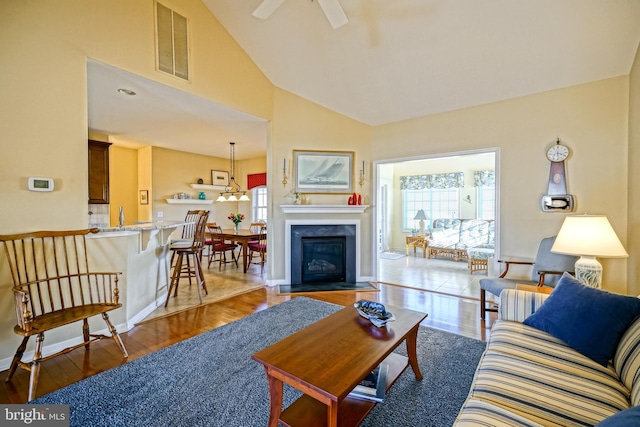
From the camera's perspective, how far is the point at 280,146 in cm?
434

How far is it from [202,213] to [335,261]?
2229 mm

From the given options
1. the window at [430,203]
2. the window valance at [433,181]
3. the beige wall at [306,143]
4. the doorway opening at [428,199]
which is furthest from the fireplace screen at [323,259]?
the window valance at [433,181]

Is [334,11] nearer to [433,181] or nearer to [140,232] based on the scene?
[140,232]

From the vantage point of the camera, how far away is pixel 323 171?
4465 mm

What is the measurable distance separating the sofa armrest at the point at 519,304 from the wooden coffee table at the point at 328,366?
747 millimetres

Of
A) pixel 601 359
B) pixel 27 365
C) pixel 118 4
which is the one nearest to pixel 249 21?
pixel 118 4

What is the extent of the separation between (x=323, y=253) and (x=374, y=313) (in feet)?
8.79

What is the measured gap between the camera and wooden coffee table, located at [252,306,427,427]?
122 cm

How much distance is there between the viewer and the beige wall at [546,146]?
2.86 metres

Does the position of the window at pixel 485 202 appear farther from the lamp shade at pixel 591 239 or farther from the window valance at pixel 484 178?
the lamp shade at pixel 591 239

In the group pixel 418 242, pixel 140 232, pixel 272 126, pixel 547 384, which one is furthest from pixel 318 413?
pixel 418 242

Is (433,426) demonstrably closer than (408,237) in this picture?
Yes

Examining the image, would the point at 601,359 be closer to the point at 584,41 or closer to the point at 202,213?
the point at 584,41

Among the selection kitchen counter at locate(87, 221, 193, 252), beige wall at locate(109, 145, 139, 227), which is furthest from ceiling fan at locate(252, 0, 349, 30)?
beige wall at locate(109, 145, 139, 227)
